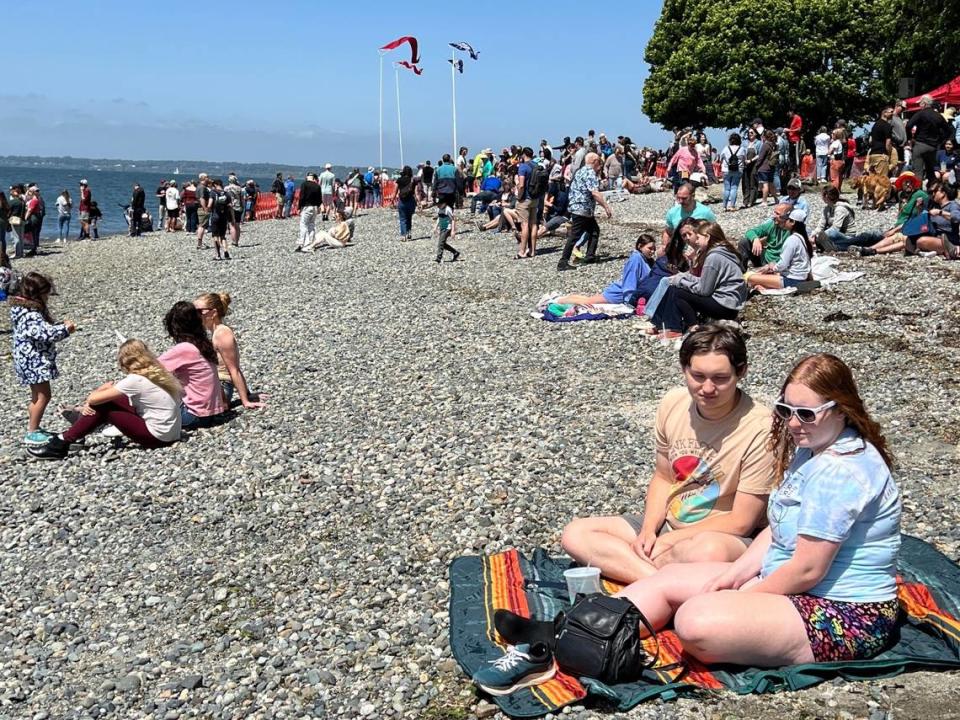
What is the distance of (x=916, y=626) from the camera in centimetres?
444

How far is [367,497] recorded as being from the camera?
7359mm

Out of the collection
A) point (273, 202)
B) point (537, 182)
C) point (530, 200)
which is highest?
point (537, 182)

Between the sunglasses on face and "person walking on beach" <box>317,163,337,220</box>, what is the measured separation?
27.3 m

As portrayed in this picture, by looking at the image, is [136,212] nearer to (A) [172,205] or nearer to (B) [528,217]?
(A) [172,205]

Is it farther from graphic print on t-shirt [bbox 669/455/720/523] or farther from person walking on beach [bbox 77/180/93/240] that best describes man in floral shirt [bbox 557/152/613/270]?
person walking on beach [bbox 77/180/93/240]

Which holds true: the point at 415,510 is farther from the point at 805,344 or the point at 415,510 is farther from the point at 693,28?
the point at 693,28

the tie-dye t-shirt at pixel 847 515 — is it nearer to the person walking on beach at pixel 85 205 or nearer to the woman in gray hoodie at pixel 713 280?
the woman in gray hoodie at pixel 713 280

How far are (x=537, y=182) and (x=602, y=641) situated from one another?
50.3ft

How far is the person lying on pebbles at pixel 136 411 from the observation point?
8.73m

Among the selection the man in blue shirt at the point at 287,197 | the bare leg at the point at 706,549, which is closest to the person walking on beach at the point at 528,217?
the bare leg at the point at 706,549

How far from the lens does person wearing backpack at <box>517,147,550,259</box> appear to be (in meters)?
18.8

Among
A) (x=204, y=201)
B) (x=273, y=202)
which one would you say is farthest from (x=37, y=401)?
(x=273, y=202)

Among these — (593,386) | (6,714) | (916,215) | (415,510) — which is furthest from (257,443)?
(916,215)

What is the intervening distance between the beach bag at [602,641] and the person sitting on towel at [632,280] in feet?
30.6
